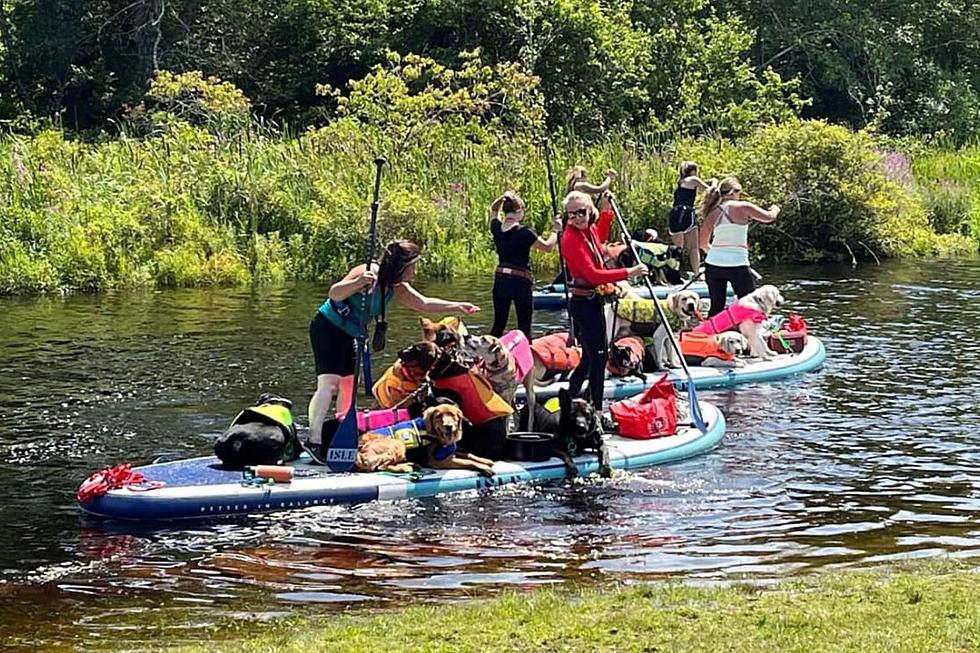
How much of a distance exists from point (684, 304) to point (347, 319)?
5930mm

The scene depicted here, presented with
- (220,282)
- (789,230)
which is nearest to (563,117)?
(789,230)

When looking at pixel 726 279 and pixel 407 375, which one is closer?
pixel 407 375

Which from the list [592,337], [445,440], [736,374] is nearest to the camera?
[445,440]

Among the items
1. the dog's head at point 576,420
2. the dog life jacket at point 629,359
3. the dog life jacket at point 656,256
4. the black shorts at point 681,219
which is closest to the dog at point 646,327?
the dog life jacket at point 629,359

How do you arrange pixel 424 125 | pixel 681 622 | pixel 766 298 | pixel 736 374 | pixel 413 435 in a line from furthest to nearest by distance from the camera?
pixel 424 125, pixel 766 298, pixel 736 374, pixel 413 435, pixel 681 622

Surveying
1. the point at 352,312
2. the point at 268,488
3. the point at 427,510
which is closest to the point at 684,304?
the point at 352,312

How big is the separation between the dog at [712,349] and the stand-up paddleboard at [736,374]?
0.13 meters

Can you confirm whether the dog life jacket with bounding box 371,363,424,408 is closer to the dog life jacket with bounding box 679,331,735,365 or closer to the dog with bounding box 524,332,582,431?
the dog with bounding box 524,332,582,431

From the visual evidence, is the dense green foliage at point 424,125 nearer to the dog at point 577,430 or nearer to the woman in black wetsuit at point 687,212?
the woman in black wetsuit at point 687,212

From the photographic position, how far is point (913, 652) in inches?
241

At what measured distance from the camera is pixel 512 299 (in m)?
13.9

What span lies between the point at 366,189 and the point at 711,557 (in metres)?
17.3

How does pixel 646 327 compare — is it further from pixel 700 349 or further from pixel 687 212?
pixel 687 212

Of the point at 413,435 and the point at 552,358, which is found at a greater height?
the point at 552,358
